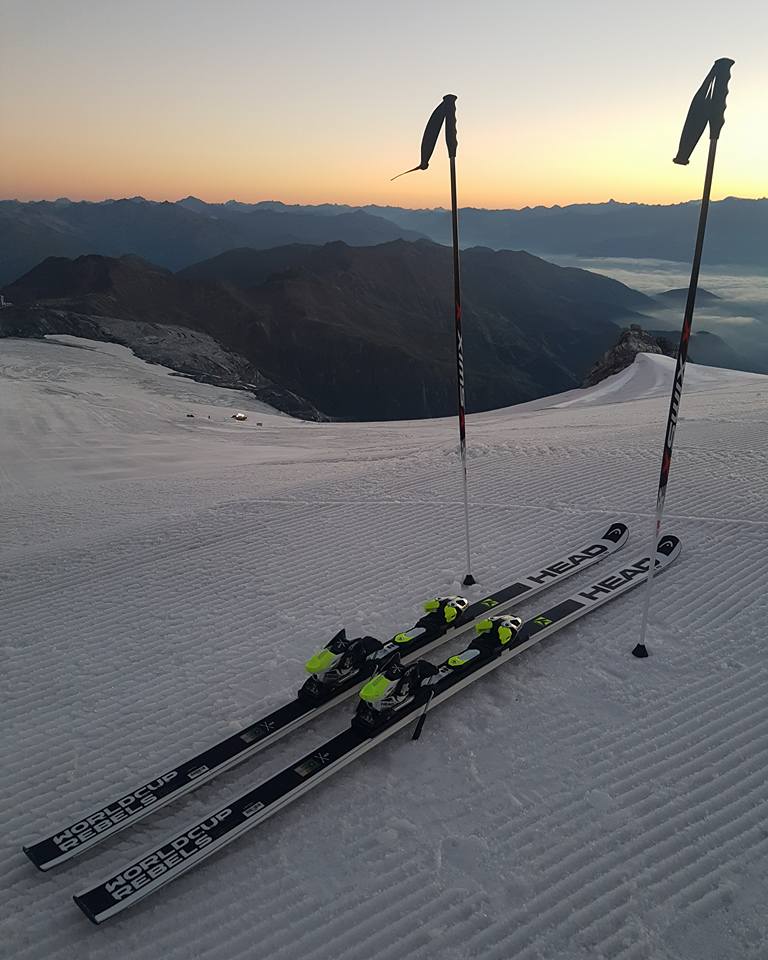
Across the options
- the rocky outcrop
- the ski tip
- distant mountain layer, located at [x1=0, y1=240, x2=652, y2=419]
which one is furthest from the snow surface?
the rocky outcrop

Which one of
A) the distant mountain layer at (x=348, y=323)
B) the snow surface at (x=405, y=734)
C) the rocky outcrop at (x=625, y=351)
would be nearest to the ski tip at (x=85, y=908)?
the snow surface at (x=405, y=734)

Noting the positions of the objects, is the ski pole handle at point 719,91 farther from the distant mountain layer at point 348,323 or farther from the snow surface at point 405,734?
the distant mountain layer at point 348,323

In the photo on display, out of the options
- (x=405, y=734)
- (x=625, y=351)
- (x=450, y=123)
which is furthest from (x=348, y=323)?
(x=405, y=734)

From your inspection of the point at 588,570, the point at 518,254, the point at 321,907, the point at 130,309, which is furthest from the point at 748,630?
the point at 518,254

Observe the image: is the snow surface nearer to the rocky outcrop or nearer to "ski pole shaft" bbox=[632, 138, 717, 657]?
"ski pole shaft" bbox=[632, 138, 717, 657]

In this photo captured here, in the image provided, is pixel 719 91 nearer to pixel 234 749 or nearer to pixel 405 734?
pixel 405 734

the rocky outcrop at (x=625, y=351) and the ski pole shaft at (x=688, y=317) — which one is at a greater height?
the ski pole shaft at (x=688, y=317)

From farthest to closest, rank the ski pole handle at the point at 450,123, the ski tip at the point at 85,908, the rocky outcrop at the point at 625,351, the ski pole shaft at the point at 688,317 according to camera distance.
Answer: the rocky outcrop at the point at 625,351, the ski pole handle at the point at 450,123, the ski pole shaft at the point at 688,317, the ski tip at the point at 85,908

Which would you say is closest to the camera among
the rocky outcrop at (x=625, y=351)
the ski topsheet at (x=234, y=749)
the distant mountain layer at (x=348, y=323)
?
the ski topsheet at (x=234, y=749)
